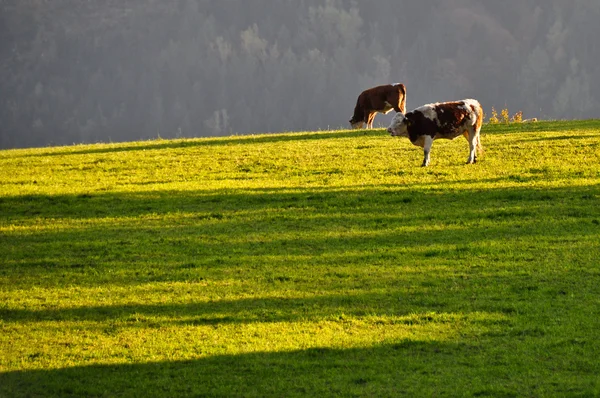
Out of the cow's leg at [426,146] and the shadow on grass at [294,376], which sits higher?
the cow's leg at [426,146]

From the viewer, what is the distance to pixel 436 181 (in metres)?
27.1

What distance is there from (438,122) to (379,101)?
16.0m

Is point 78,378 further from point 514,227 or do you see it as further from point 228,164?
point 228,164

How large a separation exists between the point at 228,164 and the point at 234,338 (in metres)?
17.7

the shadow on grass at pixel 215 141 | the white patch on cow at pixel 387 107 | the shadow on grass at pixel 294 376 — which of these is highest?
the white patch on cow at pixel 387 107

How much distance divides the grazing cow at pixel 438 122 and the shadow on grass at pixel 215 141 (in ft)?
30.5

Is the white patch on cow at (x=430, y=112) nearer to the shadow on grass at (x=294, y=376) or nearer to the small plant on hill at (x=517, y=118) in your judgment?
the small plant on hill at (x=517, y=118)

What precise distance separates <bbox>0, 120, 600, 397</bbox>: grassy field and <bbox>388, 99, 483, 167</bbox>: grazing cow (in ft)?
3.14

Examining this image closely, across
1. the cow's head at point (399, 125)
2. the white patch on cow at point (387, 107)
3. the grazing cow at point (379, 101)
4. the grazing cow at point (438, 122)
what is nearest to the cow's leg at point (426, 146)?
the grazing cow at point (438, 122)

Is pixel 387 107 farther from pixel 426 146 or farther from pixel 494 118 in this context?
pixel 426 146

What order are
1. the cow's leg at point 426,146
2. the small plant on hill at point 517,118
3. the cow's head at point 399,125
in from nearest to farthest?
the cow's leg at point 426,146, the cow's head at point 399,125, the small plant on hill at point 517,118

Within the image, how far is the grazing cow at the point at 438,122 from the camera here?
29.0m

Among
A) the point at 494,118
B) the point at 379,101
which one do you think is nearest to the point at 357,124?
the point at 379,101

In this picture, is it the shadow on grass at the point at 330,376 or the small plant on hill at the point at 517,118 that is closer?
the shadow on grass at the point at 330,376
